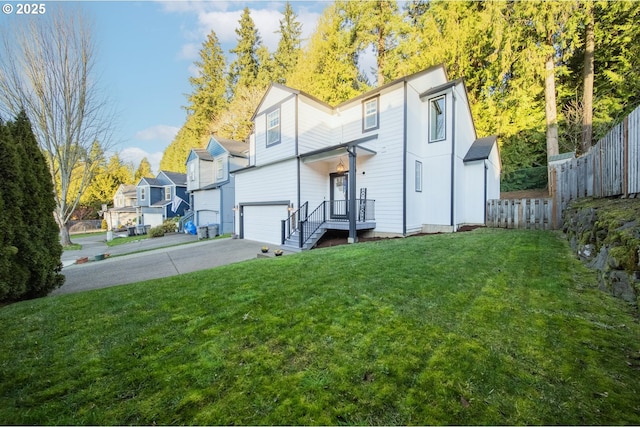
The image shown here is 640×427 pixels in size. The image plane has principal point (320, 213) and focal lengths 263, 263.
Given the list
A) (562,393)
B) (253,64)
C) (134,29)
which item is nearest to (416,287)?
(562,393)

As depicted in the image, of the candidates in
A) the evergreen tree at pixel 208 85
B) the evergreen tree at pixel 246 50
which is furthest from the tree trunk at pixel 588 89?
the evergreen tree at pixel 208 85

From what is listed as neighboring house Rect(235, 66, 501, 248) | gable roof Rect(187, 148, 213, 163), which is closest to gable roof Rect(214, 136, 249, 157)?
gable roof Rect(187, 148, 213, 163)

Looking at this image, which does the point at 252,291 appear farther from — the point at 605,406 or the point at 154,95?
the point at 154,95

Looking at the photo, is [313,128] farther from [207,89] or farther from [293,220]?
[207,89]

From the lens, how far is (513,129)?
16.8 meters

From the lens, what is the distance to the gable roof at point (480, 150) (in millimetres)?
12070

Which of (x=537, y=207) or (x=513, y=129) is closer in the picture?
(x=537, y=207)

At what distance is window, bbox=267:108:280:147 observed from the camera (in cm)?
1279

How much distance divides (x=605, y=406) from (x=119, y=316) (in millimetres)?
4688

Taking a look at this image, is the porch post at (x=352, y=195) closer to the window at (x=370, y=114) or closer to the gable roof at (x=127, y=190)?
the window at (x=370, y=114)

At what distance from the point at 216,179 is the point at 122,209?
21417mm

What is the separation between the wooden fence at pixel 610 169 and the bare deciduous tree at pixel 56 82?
20636 millimetres

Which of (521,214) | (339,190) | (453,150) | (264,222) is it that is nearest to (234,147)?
(264,222)

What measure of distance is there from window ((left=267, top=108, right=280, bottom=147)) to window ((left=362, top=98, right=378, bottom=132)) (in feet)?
13.5
